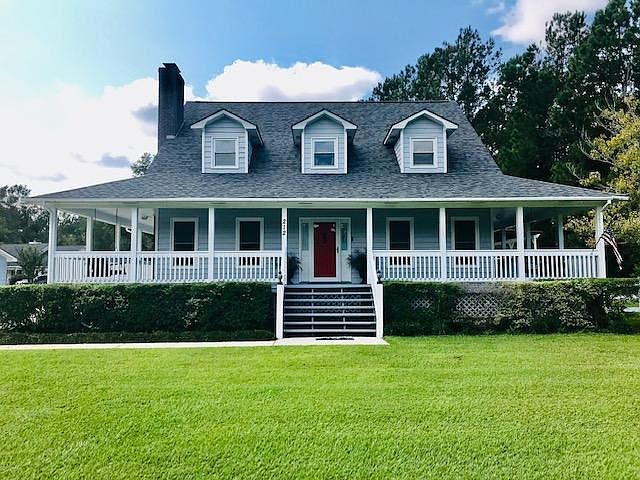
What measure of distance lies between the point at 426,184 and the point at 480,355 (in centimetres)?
730

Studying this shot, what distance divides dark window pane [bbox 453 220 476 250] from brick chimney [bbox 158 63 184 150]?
10.8 meters

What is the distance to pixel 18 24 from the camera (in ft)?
41.9

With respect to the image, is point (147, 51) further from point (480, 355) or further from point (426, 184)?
point (480, 355)

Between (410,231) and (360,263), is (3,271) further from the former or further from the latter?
(410,231)

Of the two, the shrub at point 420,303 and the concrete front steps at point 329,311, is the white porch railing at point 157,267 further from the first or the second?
the shrub at point 420,303

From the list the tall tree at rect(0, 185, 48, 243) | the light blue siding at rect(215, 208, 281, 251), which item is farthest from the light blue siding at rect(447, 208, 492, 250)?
the tall tree at rect(0, 185, 48, 243)

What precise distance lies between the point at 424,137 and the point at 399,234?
3.34 meters

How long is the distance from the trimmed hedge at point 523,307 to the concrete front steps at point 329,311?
0.75 meters

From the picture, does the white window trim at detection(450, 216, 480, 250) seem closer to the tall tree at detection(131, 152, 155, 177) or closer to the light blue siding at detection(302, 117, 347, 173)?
the light blue siding at detection(302, 117, 347, 173)

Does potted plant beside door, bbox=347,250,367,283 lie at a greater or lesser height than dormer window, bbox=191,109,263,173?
lesser

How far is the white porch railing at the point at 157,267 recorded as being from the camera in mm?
13133

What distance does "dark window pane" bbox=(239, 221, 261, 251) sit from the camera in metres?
15.6

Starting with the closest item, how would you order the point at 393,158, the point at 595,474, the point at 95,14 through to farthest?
the point at 595,474, the point at 95,14, the point at 393,158

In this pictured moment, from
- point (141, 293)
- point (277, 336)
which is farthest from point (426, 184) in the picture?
point (141, 293)
